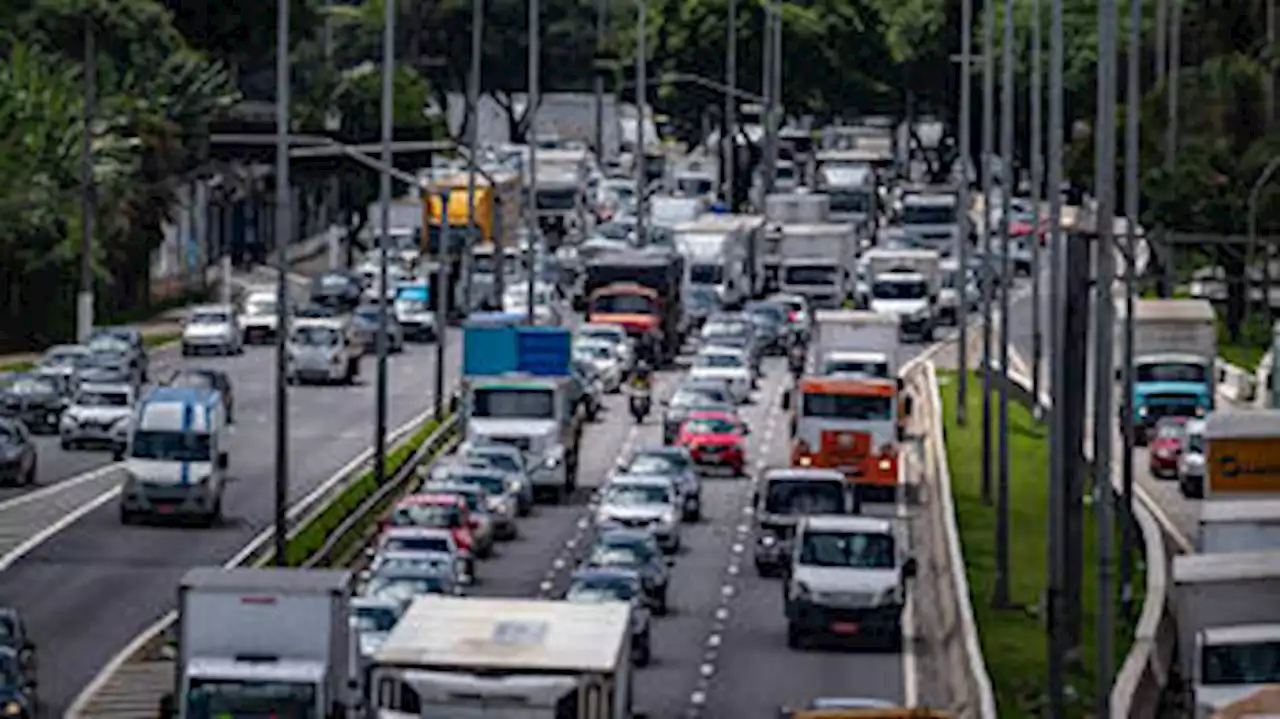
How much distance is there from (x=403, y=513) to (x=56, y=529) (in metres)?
7.91

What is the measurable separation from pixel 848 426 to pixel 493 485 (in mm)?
8412

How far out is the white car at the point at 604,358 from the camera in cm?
11150

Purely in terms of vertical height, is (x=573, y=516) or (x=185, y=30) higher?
(x=185, y=30)

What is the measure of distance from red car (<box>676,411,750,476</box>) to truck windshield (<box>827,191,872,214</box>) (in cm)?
7489

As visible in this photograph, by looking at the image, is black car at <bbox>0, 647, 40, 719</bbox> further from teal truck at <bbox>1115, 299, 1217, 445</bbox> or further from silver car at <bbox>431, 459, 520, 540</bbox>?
teal truck at <bbox>1115, 299, 1217, 445</bbox>

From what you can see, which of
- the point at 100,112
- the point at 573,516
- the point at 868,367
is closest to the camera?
the point at 573,516

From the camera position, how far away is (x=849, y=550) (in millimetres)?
66812

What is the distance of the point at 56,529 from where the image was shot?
80.2 meters

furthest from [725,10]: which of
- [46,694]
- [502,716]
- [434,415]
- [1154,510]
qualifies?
[502,716]

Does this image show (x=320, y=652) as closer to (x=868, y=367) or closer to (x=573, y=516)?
(x=573, y=516)

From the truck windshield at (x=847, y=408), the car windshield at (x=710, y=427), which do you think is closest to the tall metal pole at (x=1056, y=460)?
the truck windshield at (x=847, y=408)

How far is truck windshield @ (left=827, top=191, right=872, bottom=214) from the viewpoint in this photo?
17125 cm

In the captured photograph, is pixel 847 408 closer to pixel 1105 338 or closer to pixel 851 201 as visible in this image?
pixel 1105 338

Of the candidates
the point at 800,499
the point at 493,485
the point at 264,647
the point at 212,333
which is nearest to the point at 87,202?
the point at 212,333
